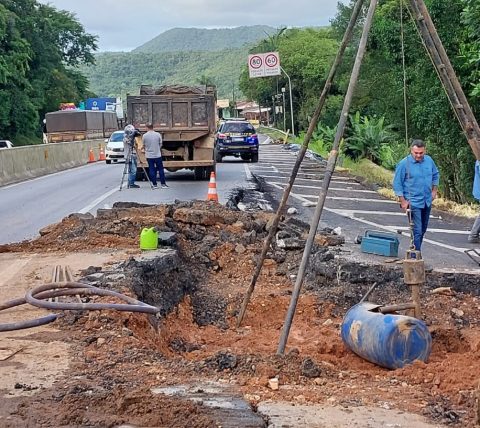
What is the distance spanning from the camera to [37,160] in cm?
3158

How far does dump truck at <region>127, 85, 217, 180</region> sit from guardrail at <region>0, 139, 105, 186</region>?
5752 millimetres

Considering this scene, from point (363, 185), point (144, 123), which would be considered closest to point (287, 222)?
point (144, 123)

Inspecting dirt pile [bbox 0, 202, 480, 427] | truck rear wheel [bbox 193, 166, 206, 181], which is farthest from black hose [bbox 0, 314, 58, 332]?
truck rear wheel [bbox 193, 166, 206, 181]

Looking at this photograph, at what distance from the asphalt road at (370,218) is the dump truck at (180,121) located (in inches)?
95.8

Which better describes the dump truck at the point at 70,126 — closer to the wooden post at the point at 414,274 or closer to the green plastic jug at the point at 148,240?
the green plastic jug at the point at 148,240

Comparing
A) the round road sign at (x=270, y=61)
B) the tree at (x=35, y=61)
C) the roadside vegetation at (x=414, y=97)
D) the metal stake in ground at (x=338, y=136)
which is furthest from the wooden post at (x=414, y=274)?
the round road sign at (x=270, y=61)

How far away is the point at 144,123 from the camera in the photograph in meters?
23.9

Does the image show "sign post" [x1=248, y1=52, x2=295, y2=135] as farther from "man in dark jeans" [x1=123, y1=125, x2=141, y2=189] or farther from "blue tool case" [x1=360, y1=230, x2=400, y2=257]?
"blue tool case" [x1=360, y1=230, x2=400, y2=257]

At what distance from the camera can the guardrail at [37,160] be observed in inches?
1078

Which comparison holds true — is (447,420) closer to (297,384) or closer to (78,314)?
(297,384)

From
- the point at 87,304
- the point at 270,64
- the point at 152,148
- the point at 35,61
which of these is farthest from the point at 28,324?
the point at 35,61

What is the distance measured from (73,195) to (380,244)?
12.3 metres

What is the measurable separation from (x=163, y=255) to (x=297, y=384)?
5239 millimetres

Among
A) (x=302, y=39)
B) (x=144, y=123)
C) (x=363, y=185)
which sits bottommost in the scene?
(x=363, y=185)
